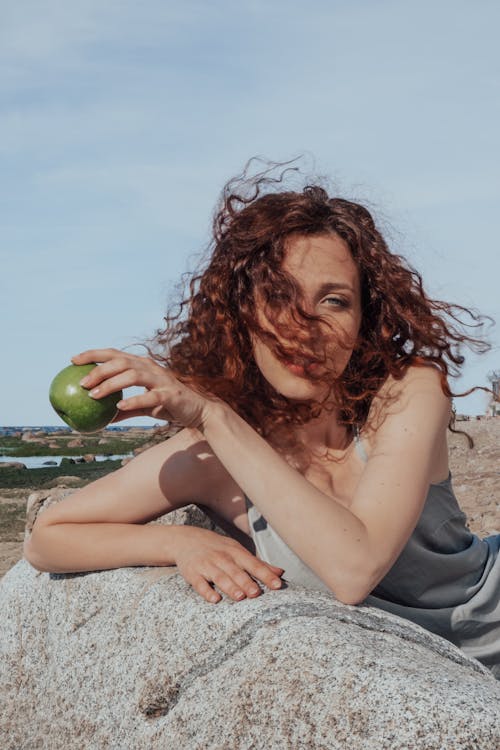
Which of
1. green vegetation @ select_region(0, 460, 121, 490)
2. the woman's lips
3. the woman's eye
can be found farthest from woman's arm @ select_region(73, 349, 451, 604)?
green vegetation @ select_region(0, 460, 121, 490)

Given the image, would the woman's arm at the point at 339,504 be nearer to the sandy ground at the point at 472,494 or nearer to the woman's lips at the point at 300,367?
the woman's lips at the point at 300,367

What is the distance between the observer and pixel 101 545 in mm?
3418

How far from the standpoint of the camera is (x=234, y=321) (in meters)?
3.67

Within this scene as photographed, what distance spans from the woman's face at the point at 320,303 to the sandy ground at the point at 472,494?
3673 mm

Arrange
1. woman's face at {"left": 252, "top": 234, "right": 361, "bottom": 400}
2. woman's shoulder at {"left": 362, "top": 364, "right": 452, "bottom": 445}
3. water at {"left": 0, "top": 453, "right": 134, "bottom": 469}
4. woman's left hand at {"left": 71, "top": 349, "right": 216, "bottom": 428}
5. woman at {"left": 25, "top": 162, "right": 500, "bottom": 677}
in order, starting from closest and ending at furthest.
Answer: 1. woman's left hand at {"left": 71, "top": 349, "right": 216, "bottom": 428}
2. woman's shoulder at {"left": 362, "top": 364, "right": 452, "bottom": 445}
3. woman at {"left": 25, "top": 162, "right": 500, "bottom": 677}
4. woman's face at {"left": 252, "top": 234, "right": 361, "bottom": 400}
5. water at {"left": 0, "top": 453, "right": 134, "bottom": 469}

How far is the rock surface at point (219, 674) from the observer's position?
2.03 meters

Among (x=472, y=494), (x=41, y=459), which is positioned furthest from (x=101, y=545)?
(x=41, y=459)

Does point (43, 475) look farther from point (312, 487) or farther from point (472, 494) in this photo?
point (312, 487)

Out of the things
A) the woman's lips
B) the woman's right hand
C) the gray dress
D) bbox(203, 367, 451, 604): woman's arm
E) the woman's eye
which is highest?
the woman's eye

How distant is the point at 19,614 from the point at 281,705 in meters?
2.10

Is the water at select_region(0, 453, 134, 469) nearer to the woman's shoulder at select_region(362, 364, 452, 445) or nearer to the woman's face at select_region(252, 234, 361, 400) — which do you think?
the woman's face at select_region(252, 234, 361, 400)

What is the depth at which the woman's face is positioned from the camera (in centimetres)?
335

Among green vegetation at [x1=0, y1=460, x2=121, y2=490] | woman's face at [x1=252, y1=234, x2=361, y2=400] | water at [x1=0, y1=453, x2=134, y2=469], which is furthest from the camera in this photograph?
water at [x1=0, y1=453, x2=134, y2=469]

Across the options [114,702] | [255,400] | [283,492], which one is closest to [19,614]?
[114,702]
